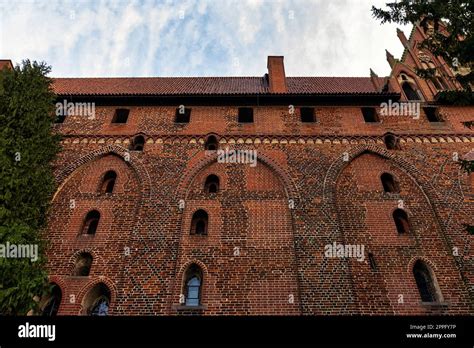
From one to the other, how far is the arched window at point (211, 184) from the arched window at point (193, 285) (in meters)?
2.79

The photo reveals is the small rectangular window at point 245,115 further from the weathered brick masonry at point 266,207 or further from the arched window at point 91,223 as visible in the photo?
the arched window at point 91,223

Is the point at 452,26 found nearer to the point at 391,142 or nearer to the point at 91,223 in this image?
the point at 391,142

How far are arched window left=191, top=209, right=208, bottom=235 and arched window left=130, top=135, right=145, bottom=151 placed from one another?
349 cm

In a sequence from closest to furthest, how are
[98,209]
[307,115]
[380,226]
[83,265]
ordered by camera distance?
1. [83,265]
2. [380,226]
3. [98,209]
4. [307,115]

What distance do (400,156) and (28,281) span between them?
11331mm

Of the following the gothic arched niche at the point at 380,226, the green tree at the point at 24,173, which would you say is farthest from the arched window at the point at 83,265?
the gothic arched niche at the point at 380,226

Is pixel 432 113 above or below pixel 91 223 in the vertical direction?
above

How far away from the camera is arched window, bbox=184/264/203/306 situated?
9.56 meters

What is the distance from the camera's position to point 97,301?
32.5 ft

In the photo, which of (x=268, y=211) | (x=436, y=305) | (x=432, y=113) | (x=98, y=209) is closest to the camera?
(x=436, y=305)

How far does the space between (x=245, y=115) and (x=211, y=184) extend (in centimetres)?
360

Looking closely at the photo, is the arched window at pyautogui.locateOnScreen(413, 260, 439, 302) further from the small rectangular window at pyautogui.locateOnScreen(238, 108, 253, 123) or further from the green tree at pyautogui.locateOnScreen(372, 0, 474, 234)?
the small rectangular window at pyautogui.locateOnScreen(238, 108, 253, 123)

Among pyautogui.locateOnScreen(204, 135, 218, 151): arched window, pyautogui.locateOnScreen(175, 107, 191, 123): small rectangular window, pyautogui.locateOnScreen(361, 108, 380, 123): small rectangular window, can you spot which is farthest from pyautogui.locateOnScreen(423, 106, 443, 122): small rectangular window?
pyautogui.locateOnScreen(175, 107, 191, 123): small rectangular window

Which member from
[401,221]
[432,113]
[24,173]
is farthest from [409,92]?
[24,173]
